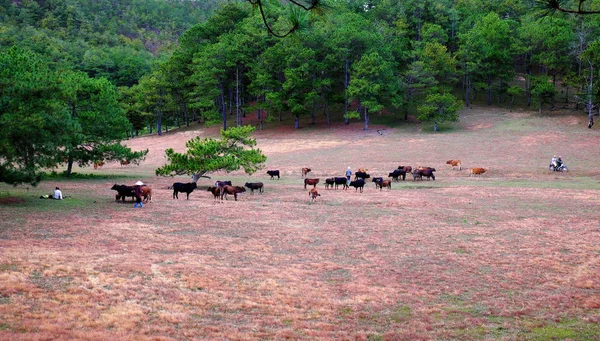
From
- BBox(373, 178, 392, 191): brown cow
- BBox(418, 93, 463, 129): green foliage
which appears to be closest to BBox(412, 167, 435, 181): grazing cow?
BBox(373, 178, 392, 191): brown cow

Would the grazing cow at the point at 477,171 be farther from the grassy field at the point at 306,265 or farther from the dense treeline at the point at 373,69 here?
the dense treeline at the point at 373,69

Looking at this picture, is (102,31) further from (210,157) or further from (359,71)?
(210,157)

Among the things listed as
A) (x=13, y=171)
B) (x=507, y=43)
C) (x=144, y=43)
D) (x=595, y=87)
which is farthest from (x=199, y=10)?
(x=13, y=171)

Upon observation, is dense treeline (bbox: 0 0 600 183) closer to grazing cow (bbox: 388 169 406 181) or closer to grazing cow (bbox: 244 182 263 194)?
grazing cow (bbox: 244 182 263 194)

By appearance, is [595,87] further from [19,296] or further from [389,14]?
[19,296]

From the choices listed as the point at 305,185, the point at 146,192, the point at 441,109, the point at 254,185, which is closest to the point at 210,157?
the point at 254,185

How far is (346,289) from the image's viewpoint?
9.78 metres

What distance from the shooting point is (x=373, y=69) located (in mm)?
51750

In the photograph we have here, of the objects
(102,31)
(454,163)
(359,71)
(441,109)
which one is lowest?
(454,163)

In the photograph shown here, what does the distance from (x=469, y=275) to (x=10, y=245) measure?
11769 millimetres

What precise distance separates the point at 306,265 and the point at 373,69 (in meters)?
43.6

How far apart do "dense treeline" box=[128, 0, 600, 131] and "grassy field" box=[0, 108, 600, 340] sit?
3091cm

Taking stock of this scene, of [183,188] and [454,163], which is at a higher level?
[454,163]

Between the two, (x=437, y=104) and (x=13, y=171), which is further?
(x=437, y=104)
